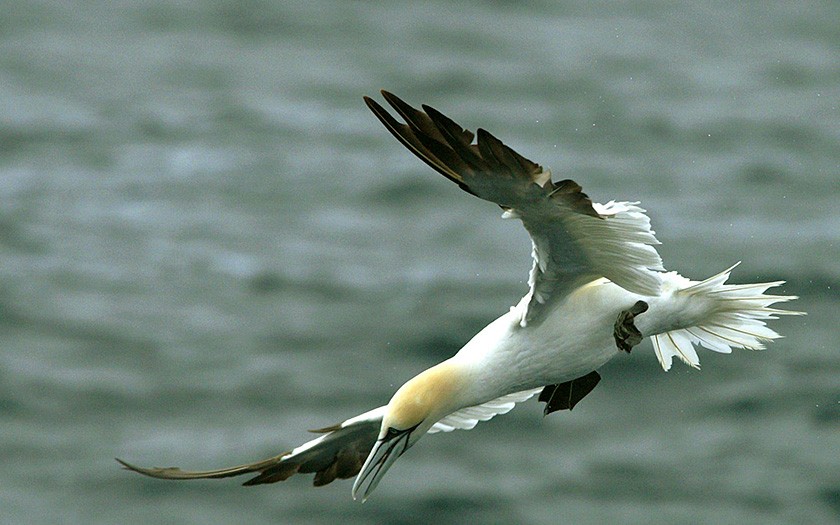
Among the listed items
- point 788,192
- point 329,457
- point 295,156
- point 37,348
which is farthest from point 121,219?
point 329,457

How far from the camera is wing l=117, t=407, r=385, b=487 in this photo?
8.34 meters

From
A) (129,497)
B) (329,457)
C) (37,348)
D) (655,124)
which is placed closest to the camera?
(329,457)

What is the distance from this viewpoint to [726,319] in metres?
7.89

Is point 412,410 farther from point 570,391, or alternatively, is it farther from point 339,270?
point 339,270

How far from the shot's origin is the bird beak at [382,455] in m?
7.74

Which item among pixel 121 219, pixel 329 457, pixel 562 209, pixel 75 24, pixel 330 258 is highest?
pixel 75 24

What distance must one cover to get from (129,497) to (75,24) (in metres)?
13.6

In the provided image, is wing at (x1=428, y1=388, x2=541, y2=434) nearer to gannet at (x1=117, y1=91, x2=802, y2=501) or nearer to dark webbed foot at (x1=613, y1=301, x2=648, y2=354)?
gannet at (x1=117, y1=91, x2=802, y2=501)

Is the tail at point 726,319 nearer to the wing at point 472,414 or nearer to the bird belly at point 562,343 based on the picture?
the bird belly at point 562,343

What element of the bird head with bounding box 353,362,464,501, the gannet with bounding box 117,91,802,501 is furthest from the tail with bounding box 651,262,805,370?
the bird head with bounding box 353,362,464,501

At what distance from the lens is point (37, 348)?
20.6 m

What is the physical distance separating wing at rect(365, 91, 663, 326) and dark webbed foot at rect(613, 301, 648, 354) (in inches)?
4.6

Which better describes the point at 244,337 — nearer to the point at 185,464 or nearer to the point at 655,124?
the point at 185,464

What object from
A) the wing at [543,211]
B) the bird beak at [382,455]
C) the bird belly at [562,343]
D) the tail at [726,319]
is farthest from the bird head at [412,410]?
the tail at [726,319]
